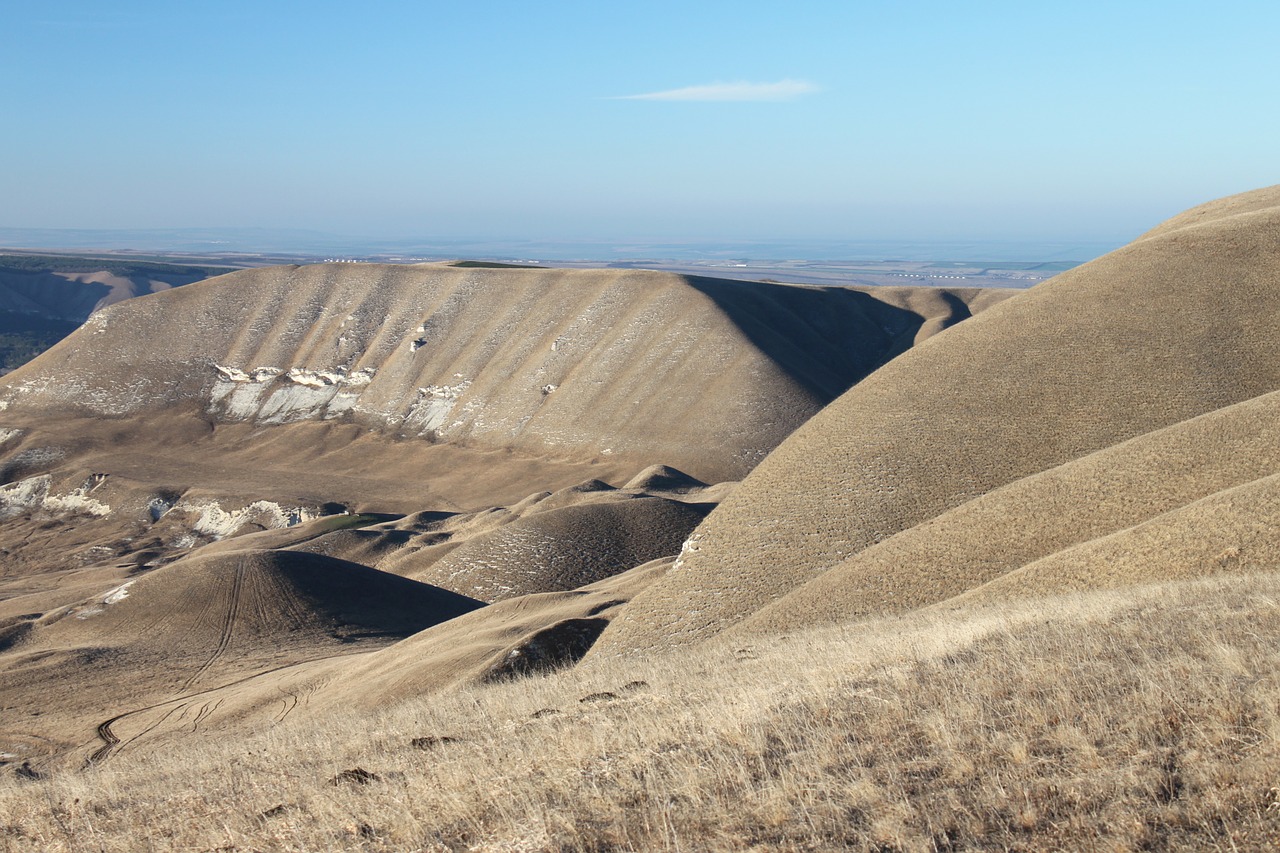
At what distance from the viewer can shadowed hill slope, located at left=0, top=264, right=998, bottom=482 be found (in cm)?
7206

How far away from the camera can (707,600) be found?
25.4m

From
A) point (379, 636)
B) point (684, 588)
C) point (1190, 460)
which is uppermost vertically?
point (1190, 460)

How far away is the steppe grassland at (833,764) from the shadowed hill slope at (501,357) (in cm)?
5186

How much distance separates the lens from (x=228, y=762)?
12.2 meters

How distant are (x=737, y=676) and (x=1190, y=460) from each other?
14.7 m

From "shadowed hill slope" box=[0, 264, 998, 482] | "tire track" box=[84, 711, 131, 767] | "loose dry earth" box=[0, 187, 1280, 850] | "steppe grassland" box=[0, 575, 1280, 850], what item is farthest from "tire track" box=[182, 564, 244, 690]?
"shadowed hill slope" box=[0, 264, 998, 482]

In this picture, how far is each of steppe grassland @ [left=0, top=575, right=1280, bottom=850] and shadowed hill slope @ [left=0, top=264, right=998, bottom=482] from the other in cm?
5186

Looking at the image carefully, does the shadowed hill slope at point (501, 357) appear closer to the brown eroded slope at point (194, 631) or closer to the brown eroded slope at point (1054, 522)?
the brown eroded slope at point (194, 631)

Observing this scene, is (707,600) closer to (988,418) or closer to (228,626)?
(988,418)

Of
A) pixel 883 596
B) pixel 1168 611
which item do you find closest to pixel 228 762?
pixel 1168 611

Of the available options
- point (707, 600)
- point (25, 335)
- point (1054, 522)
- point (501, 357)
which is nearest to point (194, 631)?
point (707, 600)

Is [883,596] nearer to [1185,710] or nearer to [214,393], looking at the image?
[1185,710]

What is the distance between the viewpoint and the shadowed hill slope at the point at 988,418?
82.1 ft

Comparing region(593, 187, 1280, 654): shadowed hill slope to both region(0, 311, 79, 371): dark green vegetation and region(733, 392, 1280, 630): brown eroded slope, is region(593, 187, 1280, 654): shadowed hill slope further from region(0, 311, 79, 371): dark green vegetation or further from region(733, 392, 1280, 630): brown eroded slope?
region(0, 311, 79, 371): dark green vegetation
